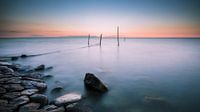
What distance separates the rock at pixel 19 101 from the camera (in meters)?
5.26

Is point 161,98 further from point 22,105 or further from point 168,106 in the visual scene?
point 22,105

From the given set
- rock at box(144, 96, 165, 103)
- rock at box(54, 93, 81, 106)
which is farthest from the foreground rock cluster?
rock at box(144, 96, 165, 103)

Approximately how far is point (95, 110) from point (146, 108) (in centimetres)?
204

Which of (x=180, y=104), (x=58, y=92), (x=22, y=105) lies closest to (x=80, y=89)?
(x=58, y=92)

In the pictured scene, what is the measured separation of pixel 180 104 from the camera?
629 cm

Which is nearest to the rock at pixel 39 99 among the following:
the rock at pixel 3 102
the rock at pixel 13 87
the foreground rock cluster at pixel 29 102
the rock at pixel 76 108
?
the foreground rock cluster at pixel 29 102

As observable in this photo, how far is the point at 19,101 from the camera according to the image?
549 centimetres

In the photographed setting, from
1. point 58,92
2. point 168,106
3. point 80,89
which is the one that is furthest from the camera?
point 80,89

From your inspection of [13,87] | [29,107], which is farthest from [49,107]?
[13,87]

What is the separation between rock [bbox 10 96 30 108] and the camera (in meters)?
5.26

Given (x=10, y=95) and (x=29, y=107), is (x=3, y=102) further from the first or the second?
(x=29, y=107)

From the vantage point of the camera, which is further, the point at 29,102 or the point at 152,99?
the point at 152,99

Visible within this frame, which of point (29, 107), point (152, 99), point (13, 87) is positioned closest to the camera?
point (29, 107)

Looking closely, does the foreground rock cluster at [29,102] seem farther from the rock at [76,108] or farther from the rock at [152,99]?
the rock at [152,99]
